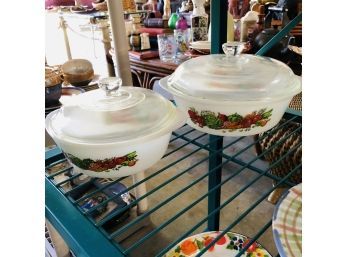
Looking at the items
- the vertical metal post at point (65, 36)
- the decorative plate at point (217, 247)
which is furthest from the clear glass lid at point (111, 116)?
the vertical metal post at point (65, 36)

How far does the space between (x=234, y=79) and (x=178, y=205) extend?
0.94 meters

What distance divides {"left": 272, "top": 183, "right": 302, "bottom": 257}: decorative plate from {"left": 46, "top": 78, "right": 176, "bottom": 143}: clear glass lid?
180 millimetres

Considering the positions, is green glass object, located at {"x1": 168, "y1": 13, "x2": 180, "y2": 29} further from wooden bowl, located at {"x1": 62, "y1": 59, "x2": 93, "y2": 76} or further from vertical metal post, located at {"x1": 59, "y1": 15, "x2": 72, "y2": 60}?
vertical metal post, located at {"x1": 59, "y1": 15, "x2": 72, "y2": 60}

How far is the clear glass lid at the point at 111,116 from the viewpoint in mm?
371

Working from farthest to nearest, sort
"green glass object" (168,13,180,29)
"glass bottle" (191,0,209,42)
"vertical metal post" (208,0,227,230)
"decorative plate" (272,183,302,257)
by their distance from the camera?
"green glass object" (168,13,180,29) < "glass bottle" (191,0,209,42) < "vertical metal post" (208,0,227,230) < "decorative plate" (272,183,302,257)

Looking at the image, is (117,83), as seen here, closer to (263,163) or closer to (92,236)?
(92,236)

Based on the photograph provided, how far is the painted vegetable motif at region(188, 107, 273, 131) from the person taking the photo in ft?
1.51

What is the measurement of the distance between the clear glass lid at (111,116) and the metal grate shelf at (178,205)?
112 millimetres

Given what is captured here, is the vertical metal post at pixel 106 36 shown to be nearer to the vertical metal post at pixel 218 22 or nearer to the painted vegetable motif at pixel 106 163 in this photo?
the vertical metal post at pixel 218 22

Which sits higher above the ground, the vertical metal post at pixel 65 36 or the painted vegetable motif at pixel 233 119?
the vertical metal post at pixel 65 36

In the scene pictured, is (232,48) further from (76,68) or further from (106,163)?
(76,68)

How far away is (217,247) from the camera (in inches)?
26.2

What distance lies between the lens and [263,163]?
1.54 metres

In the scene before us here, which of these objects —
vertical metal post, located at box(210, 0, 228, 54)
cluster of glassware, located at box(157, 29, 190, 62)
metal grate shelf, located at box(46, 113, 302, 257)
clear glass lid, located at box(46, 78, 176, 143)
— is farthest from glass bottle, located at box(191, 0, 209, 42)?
clear glass lid, located at box(46, 78, 176, 143)
